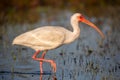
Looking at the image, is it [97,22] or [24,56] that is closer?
[24,56]

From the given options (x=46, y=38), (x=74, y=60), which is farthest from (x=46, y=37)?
(x=74, y=60)

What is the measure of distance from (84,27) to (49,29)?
8425 mm

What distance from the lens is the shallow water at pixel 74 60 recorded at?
1120cm

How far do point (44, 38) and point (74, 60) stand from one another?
4.81 ft

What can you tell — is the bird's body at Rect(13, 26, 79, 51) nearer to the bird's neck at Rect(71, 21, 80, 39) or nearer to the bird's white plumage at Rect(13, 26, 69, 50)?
the bird's white plumage at Rect(13, 26, 69, 50)

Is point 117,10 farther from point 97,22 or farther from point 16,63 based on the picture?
point 16,63

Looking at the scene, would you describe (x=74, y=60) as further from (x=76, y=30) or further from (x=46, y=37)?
(x=46, y=37)

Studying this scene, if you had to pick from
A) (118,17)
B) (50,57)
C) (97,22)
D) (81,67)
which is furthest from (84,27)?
(81,67)

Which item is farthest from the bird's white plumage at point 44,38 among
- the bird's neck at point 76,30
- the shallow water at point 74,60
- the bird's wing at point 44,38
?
the shallow water at point 74,60

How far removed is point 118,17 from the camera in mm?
22422

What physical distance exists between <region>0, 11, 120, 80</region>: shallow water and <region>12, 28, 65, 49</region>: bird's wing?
72cm

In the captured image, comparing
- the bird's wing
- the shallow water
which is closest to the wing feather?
the bird's wing

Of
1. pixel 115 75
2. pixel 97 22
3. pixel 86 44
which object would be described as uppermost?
pixel 97 22

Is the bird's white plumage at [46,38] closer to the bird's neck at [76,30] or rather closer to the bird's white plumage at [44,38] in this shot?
the bird's white plumage at [44,38]
